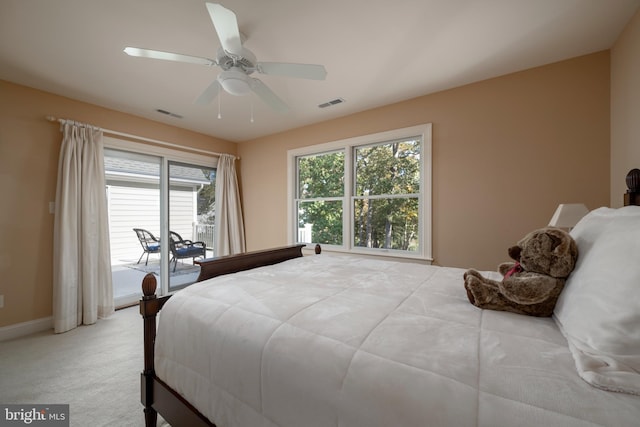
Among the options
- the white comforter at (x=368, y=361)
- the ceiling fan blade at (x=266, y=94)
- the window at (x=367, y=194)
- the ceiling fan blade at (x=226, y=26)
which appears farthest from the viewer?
the window at (x=367, y=194)

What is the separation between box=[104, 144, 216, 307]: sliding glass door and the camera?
3590 millimetres

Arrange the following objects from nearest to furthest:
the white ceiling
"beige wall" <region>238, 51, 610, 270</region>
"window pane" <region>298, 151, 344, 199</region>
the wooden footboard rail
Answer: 1. the wooden footboard rail
2. the white ceiling
3. "beige wall" <region>238, 51, 610, 270</region>
4. "window pane" <region>298, 151, 344, 199</region>

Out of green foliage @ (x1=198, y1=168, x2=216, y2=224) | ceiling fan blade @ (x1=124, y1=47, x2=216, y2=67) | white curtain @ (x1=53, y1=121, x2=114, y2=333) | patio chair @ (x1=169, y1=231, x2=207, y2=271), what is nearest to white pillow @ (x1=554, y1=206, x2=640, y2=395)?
ceiling fan blade @ (x1=124, y1=47, x2=216, y2=67)

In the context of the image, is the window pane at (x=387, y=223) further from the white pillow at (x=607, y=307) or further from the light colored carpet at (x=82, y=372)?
the light colored carpet at (x=82, y=372)

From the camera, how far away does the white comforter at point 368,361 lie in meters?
0.63

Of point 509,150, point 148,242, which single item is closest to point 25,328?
point 148,242

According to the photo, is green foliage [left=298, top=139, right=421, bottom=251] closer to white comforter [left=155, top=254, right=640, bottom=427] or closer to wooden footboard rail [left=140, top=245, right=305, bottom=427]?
white comforter [left=155, top=254, right=640, bottom=427]

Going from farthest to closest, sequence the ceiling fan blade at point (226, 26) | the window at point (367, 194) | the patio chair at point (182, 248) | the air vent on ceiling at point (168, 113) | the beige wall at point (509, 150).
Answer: the patio chair at point (182, 248)
the air vent on ceiling at point (168, 113)
the window at point (367, 194)
the beige wall at point (509, 150)
the ceiling fan blade at point (226, 26)

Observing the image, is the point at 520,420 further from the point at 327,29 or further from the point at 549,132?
the point at 549,132

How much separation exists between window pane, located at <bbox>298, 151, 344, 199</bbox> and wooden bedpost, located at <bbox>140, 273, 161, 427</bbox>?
109 inches

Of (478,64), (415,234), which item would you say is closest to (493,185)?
(415,234)

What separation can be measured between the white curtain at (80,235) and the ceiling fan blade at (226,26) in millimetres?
2599

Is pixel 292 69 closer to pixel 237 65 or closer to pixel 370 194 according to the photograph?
pixel 237 65

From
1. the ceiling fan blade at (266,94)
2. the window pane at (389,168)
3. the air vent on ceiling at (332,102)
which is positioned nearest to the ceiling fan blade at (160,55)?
the ceiling fan blade at (266,94)
